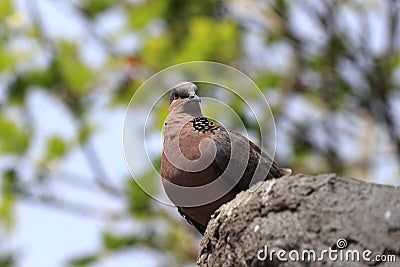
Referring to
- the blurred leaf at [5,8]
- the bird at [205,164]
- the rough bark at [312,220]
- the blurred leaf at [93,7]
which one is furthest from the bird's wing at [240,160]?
the blurred leaf at [93,7]

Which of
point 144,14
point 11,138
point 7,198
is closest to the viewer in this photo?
point 11,138

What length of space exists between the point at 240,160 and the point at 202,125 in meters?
0.31

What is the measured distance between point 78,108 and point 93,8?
126 cm

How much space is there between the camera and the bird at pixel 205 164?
5422mm

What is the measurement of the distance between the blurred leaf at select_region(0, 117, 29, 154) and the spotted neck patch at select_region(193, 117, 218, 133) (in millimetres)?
4196

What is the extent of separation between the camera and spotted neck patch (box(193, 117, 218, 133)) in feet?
18.4

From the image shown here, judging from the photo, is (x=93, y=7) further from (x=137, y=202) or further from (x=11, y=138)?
(x=137, y=202)

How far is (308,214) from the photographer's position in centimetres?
414

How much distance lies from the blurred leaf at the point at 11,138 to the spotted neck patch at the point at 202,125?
420 cm

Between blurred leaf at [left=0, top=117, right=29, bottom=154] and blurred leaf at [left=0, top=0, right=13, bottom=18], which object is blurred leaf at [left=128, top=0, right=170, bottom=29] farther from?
blurred leaf at [left=0, top=117, right=29, bottom=154]

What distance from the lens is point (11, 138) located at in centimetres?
960

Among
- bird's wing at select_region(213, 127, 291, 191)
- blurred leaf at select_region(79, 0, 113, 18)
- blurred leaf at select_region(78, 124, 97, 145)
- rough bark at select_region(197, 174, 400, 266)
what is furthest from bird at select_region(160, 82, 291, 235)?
blurred leaf at select_region(79, 0, 113, 18)

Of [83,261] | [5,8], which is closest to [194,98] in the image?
[83,261]

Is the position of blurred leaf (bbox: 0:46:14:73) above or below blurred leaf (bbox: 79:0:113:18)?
below
